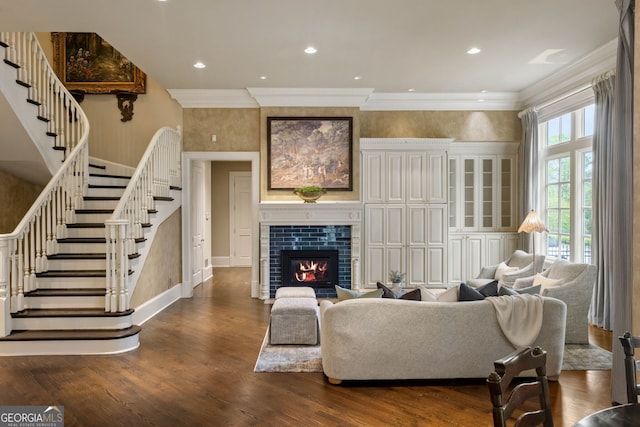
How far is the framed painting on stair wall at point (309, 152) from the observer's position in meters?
7.10

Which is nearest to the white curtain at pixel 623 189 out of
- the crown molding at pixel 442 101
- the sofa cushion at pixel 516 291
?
the sofa cushion at pixel 516 291

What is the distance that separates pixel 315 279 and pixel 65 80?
522cm

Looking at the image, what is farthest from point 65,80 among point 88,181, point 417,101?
point 417,101

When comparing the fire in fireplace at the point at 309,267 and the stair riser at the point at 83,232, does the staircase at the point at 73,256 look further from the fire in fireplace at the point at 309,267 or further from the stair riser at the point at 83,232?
the fire in fireplace at the point at 309,267

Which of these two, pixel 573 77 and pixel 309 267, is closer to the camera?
pixel 573 77

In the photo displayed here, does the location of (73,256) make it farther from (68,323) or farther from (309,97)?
(309,97)

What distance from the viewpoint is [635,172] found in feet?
8.91

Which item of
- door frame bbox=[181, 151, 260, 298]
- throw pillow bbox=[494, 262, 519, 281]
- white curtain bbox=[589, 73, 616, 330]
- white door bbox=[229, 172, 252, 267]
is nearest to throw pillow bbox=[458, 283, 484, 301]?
white curtain bbox=[589, 73, 616, 330]

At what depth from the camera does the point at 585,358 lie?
4.21 metres

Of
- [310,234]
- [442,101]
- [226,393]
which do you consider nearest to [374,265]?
[310,234]

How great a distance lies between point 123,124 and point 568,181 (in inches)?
273

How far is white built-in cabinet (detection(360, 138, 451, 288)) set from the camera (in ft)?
23.6

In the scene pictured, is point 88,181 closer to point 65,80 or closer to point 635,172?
point 65,80

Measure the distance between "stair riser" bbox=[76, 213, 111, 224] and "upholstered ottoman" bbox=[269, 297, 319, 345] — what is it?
2.78 meters
